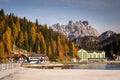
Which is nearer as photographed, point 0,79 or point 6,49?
point 0,79

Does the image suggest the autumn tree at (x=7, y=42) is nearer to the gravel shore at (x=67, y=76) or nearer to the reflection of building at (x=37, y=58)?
the reflection of building at (x=37, y=58)

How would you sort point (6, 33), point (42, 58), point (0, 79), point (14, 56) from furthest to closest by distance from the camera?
point (6, 33) → point (42, 58) → point (14, 56) → point (0, 79)

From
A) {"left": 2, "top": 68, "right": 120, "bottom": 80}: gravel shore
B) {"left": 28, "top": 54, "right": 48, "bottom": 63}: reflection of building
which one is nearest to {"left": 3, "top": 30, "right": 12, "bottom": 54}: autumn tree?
{"left": 28, "top": 54, "right": 48, "bottom": 63}: reflection of building

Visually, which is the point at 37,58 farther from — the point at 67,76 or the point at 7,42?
the point at 67,76

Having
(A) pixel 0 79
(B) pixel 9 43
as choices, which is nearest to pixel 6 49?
(B) pixel 9 43

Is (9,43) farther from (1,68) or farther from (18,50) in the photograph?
(1,68)

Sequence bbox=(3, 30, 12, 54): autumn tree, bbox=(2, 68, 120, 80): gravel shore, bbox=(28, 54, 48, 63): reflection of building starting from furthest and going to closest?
bbox=(28, 54, 48, 63): reflection of building → bbox=(3, 30, 12, 54): autumn tree → bbox=(2, 68, 120, 80): gravel shore

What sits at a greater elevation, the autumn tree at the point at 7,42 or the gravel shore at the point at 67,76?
the autumn tree at the point at 7,42

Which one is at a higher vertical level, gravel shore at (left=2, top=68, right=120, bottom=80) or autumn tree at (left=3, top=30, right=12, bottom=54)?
autumn tree at (left=3, top=30, right=12, bottom=54)

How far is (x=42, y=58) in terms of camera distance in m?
176

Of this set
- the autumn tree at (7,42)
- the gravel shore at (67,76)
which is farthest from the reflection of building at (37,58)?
the gravel shore at (67,76)

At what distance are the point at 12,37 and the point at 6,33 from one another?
9.50 meters

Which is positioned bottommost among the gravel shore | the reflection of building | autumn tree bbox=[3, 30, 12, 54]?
the gravel shore

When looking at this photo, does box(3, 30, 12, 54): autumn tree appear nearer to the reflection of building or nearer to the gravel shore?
the reflection of building
